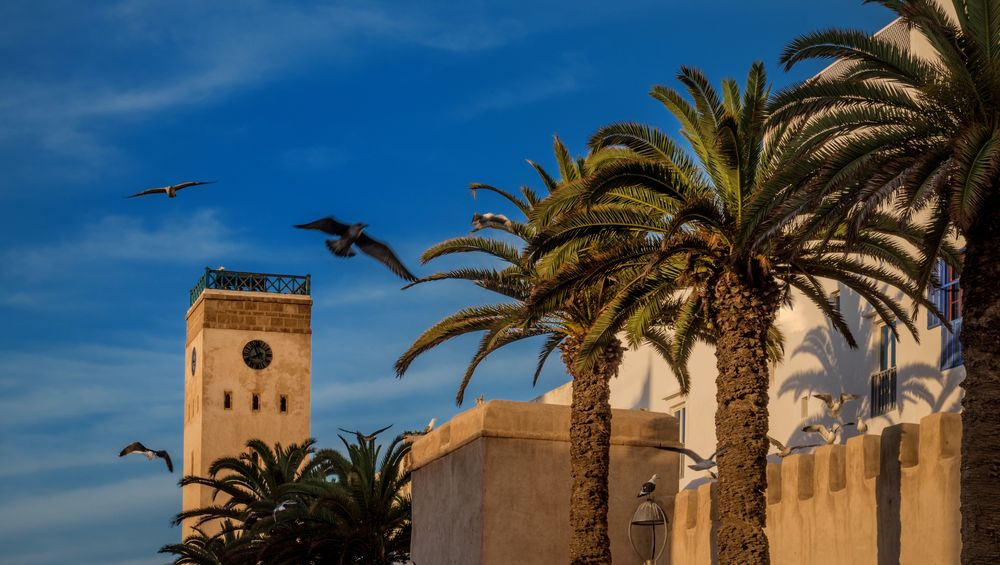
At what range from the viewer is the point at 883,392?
2412 centimetres

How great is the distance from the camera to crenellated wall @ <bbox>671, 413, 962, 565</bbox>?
55.2ft

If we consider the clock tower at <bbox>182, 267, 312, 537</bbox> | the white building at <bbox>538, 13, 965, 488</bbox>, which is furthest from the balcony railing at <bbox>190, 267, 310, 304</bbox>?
the white building at <bbox>538, 13, 965, 488</bbox>

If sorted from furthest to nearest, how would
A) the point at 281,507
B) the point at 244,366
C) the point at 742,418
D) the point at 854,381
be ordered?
1. the point at 244,366
2. the point at 281,507
3. the point at 854,381
4. the point at 742,418

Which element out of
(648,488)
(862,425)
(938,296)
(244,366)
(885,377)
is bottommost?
(648,488)

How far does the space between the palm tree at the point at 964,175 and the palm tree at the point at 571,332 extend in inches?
246

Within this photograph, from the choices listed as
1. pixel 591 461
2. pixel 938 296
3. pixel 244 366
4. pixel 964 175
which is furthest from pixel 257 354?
pixel 964 175

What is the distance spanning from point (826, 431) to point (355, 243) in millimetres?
7532

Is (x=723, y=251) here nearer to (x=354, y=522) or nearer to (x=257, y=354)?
(x=354, y=522)

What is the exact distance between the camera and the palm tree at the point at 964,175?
44.7 ft

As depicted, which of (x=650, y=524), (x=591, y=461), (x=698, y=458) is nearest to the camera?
(x=591, y=461)

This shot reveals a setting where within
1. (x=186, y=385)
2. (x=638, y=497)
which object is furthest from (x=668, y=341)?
(x=186, y=385)

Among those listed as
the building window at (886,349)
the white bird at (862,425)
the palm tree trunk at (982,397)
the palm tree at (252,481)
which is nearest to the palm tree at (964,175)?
the palm tree trunk at (982,397)

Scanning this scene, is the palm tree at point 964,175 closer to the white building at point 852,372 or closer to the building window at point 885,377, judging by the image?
the white building at point 852,372

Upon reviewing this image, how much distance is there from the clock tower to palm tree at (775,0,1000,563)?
53.0 m
